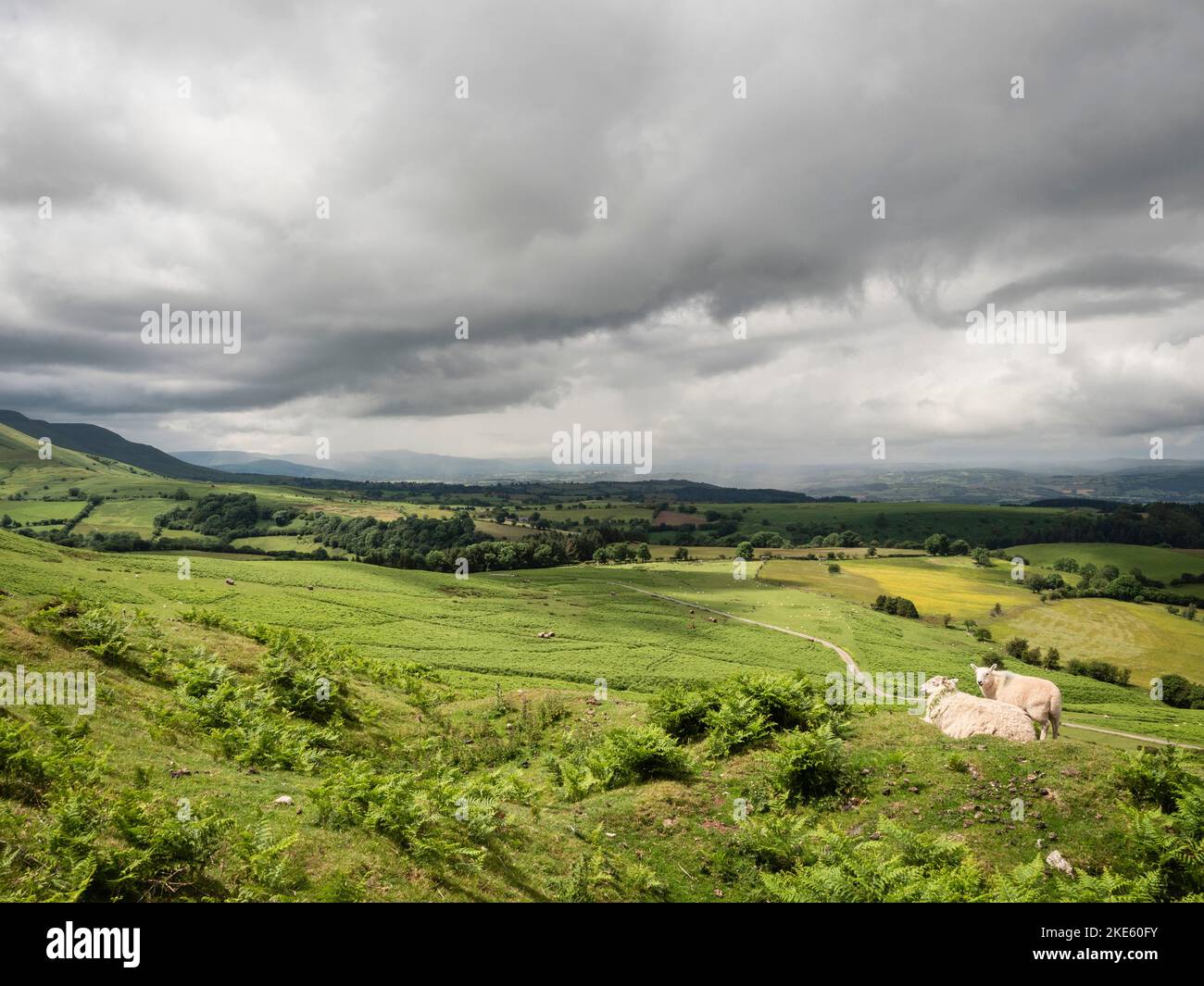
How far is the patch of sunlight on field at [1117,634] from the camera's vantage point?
8612 centimetres

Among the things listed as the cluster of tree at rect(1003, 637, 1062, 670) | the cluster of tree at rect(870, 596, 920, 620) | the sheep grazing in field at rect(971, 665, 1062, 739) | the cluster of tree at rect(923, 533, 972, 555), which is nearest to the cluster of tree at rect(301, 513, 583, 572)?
the cluster of tree at rect(870, 596, 920, 620)

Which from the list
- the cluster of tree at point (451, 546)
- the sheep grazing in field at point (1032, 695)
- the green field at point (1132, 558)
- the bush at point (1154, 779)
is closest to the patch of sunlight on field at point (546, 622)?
the sheep grazing in field at point (1032, 695)

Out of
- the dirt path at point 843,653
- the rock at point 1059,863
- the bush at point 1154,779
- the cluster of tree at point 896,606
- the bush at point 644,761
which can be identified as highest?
the bush at point 1154,779

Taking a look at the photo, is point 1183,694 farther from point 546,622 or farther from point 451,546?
point 451,546

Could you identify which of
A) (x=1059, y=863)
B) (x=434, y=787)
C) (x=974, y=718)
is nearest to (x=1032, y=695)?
(x=974, y=718)

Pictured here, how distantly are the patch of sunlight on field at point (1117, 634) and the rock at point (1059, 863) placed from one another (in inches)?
3707

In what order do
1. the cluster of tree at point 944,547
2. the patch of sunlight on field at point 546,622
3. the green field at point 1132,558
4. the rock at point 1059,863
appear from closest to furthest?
the rock at point 1059,863 → the patch of sunlight on field at point 546,622 → the green field at point 1132,558 → the cluster of tree at point 944,547

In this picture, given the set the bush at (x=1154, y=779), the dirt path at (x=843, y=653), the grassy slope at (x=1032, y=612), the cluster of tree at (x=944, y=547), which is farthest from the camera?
the cluster of tree at (x=944, y=547)

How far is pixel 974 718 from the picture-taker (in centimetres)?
1964

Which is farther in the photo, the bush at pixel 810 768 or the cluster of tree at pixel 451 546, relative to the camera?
the cluster of tree at pixel 451 546

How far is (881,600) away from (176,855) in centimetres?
11928

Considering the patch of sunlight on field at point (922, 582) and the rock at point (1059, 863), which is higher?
the rock at point (1059, 863)

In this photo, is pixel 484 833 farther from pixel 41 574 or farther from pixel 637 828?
pixel 41 574

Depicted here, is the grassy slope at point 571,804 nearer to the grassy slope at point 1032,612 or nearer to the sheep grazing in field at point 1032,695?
the sheep grazing in field at point 1032,695
